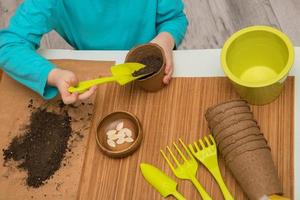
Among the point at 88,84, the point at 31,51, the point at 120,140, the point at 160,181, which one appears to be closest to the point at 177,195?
the point at 160,181

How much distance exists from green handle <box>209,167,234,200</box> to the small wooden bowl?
145 mm

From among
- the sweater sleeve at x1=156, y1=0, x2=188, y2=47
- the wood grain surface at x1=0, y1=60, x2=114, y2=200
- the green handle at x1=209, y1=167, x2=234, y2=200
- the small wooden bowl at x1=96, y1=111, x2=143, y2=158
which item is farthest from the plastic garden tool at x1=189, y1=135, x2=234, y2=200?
the sweater sleeve at x1=156, y1=0, x2=188, y2=47

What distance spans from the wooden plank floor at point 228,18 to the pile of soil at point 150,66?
0.77 meters

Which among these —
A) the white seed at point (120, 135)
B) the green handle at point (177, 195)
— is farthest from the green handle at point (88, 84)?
the green handle at point (177, 195)

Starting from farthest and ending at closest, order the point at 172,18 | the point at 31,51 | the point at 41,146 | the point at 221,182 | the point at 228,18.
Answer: the point at 228,18 < the point at 172,18 < the point at 31,51 < the point at 41,146 < the point at 221,182

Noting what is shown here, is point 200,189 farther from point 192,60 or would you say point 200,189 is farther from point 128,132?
point 192,60

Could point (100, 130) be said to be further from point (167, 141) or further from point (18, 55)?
point (18, 55)

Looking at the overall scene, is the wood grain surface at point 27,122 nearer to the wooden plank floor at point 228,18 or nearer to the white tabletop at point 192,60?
the white tabletop at point 192,60

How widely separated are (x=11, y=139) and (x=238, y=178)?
17.6 inches

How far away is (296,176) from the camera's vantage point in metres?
0.69

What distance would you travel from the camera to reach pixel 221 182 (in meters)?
0.69

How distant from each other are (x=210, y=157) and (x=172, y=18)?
1.42ft

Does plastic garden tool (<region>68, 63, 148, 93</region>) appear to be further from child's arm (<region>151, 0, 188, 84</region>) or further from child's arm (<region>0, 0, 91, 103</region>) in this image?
child's arm (<region>151, 0, 188, 84</region>)

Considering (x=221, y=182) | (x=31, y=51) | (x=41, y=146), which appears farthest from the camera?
(x=31, y=51)
